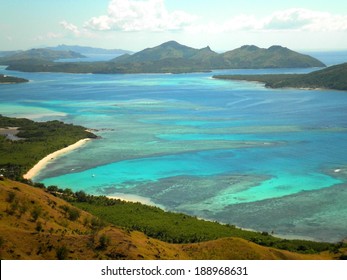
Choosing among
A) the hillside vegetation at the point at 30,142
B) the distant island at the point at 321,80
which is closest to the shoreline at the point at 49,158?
the hillside vegetation at the point at 30,142

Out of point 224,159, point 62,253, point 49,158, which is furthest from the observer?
point 49,158

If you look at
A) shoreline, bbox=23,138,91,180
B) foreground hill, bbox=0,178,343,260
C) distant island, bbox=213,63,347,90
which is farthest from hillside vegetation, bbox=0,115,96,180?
distant island, bbox=213,63,347,90

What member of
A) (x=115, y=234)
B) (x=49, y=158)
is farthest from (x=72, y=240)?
(x=49, y=158)

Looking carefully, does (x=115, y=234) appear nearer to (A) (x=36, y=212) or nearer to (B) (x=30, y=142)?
(A) (x=36, y=212)

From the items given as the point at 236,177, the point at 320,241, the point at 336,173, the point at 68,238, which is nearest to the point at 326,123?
the point at 336,173

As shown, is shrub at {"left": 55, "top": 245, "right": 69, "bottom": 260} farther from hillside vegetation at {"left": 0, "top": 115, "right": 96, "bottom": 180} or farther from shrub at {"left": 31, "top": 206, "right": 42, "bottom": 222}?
hillside vegetation at {"left": 0, "top": 115, "right": 96, "bottom": 180}

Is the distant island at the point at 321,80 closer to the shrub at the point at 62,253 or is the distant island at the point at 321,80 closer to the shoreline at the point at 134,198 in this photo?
the shoreline at the point at 134,198
